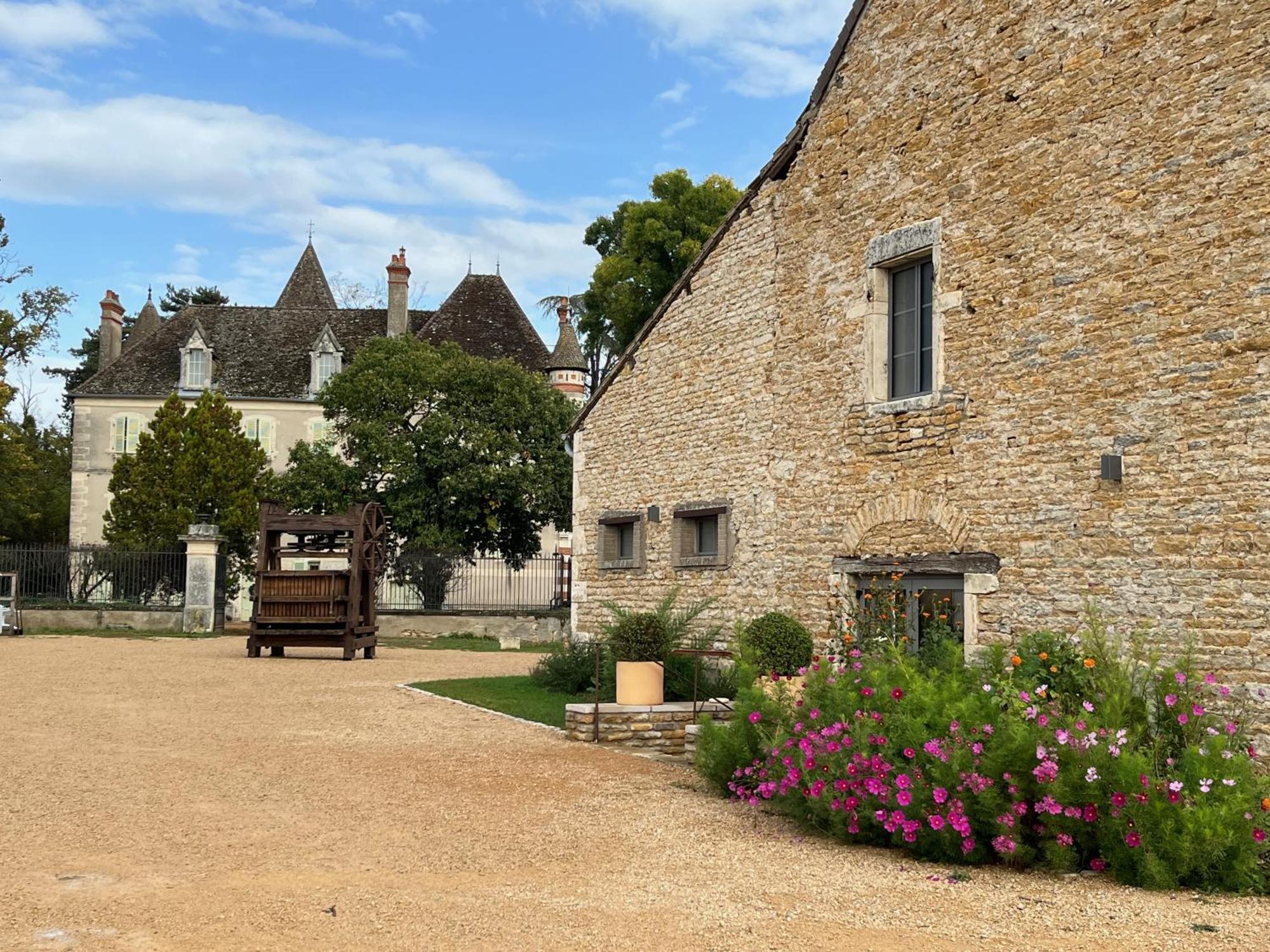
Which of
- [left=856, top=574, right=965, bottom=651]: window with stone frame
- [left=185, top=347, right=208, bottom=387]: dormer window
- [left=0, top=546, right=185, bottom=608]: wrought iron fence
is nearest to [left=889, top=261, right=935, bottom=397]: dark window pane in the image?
[left=856, top=574, right=965, bottom=651]: window with stone frame

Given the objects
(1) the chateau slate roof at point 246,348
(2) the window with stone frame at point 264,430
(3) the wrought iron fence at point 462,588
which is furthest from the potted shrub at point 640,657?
A: (1) the chateau slate roof at point 246,348

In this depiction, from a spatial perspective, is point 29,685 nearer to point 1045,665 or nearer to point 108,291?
point 1045,665

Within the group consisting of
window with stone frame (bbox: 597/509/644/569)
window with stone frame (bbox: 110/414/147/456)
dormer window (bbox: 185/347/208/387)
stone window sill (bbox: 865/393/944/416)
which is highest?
dormer window (bbox: 185/347/208/387)

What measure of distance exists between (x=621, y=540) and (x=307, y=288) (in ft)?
112

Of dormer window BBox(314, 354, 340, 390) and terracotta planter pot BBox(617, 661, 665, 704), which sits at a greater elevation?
Result: dormer window BBox(314, 354, 340, 390)

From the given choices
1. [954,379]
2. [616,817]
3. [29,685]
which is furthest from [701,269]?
[29,685]

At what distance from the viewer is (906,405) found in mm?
10133

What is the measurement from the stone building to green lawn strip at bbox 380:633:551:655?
32.9 feet

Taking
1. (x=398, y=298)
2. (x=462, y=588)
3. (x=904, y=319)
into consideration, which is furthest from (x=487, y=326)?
(x=904, y=319)

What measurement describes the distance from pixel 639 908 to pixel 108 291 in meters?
44.1

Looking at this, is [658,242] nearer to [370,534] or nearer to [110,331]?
[370,534]

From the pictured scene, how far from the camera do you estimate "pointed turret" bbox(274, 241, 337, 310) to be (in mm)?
45219

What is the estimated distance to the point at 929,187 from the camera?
1003 cm

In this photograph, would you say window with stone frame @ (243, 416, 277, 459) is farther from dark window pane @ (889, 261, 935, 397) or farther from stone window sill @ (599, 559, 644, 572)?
dark window pane @ (889, 261, 935, 397)
